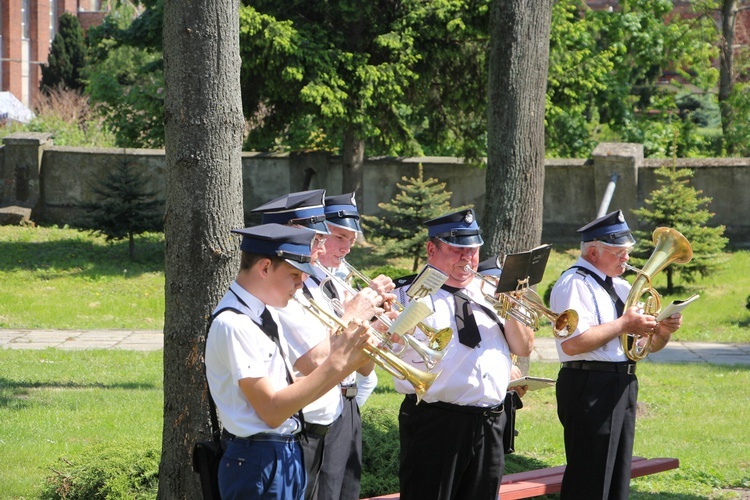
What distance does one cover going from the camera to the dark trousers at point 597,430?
18.7 ft

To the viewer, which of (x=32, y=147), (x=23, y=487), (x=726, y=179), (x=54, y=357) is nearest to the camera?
(x=23, y=487)

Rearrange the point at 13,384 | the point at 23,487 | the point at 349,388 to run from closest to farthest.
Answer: the point at 349,388
the point at 23,487
the point at 13,384

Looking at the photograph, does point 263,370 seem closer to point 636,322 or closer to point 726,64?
point 636,322

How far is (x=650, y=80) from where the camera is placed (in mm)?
→ 33938

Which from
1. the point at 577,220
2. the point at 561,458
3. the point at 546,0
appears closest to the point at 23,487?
the point at 561,458

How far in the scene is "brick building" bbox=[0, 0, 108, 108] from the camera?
166 ft

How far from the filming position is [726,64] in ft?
81.0

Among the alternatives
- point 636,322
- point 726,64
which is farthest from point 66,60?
A: point 636,322

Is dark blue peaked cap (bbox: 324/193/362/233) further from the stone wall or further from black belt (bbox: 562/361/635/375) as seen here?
the stone wall

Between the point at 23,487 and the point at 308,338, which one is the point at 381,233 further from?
the point at 308,338

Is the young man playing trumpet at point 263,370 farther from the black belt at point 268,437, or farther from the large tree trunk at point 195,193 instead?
the large tree trunk at point 195,193

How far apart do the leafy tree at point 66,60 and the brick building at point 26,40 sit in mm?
5695

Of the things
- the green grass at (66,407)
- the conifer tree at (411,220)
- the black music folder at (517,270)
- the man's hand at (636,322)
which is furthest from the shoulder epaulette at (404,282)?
the conifer tree at (411,220)

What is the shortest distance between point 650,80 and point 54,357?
27.4m
